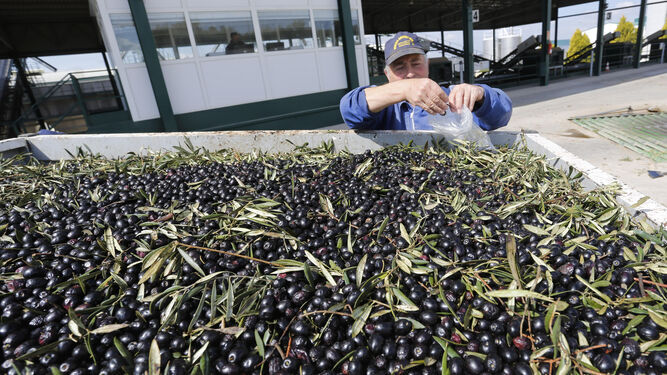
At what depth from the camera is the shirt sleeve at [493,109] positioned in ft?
7.95

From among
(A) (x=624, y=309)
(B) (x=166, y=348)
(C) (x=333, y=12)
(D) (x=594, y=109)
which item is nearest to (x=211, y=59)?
(C) (x=333, y=12)

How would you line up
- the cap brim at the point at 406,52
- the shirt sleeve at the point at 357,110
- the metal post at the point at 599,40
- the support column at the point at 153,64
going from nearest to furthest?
the shirt sleeve at the point at 357,110
the cap brim at the point at 406,52
the support column at the point at 153,64
the metal post at the point at 599,40

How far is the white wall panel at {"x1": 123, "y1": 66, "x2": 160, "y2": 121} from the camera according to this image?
621 cm

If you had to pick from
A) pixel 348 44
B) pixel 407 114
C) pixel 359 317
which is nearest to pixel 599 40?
pixel 348 44

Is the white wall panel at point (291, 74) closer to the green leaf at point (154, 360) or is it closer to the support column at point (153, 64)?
the support column at point (153, 64)

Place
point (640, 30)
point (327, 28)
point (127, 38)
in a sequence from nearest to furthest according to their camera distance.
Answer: point (127, 38), point (327, 28), point (640, 30)

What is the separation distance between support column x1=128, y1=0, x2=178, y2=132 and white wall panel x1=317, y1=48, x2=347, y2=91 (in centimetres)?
373

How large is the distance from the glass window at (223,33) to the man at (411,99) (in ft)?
17.0

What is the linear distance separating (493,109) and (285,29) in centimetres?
652

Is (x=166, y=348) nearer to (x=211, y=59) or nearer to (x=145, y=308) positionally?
(x=145, y=308)

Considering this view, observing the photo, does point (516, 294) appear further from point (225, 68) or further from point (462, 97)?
point (225, 68)

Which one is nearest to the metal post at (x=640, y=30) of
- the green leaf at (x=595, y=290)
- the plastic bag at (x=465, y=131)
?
the plastic bag at (x=465, y=131)

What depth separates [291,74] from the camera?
774 centimetres

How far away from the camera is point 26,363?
2.75 feet
